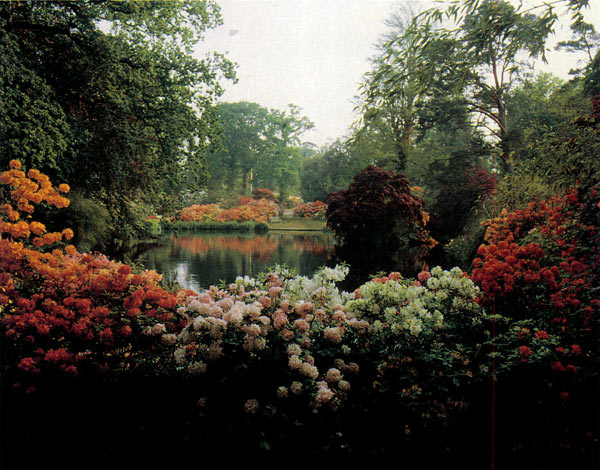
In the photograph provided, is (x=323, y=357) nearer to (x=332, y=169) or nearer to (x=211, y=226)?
(x=332, y=169)

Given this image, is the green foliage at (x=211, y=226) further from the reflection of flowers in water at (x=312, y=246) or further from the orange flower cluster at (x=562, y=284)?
the orange flower cluster at (x=562, y=284)

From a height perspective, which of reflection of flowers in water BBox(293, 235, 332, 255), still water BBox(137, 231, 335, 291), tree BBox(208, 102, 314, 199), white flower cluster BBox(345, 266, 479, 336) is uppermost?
tree BBox(208, 102, 314, 199)

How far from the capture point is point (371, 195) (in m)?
8.83

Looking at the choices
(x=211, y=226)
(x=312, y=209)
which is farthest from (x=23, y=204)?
(x=211, y=226)

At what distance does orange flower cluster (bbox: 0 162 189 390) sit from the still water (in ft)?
6.49

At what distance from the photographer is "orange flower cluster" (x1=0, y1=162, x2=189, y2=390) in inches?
82.4

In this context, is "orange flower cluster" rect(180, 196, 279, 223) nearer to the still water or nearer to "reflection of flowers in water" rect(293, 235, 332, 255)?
the still water

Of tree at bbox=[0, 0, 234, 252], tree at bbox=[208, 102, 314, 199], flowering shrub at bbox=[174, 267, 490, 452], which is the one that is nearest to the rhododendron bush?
flowering shrub at bbox=[174, 267, 490, 452]

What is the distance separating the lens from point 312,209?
1203 centimetres

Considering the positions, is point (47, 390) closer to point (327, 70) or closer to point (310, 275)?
point (327, 70)

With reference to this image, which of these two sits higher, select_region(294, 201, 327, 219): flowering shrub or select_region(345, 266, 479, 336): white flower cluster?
select_region(294, 201, 327, 219): flowering shrub

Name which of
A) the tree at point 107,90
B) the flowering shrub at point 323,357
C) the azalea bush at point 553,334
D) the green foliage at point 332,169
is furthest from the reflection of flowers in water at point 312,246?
the flowering shrub at point 323,357

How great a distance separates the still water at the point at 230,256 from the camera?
6094 mm

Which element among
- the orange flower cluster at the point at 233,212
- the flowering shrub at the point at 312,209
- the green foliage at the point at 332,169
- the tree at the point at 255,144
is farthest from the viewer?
the flowering shrub at the point at 312,209
